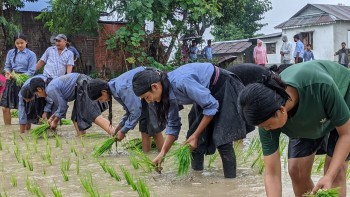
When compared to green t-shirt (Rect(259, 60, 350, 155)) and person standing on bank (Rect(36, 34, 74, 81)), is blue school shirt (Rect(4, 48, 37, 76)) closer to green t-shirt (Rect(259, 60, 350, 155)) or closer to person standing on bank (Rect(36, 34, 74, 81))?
person standing on bank (Rect(36, 34, 74, 81))

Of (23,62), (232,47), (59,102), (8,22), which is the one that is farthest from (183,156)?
(232,47)

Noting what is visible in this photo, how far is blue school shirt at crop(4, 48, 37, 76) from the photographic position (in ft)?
24.7

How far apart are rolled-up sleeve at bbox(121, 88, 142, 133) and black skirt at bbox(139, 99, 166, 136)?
0.20 meters

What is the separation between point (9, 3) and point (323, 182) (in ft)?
43.5

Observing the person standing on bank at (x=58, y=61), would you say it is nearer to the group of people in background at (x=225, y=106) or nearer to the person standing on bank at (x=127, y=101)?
the group of people in background at (x=225, y=106)

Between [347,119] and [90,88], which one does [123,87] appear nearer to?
[90,88]

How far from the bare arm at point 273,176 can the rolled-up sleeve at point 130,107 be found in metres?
2.14

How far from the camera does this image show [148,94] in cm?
364

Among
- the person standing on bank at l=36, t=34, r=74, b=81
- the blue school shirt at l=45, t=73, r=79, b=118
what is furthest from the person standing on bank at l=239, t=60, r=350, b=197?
the person standing on bank at l=36, t=34, r=74, b=81

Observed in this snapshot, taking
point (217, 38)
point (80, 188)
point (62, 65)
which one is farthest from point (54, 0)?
point (217, 38)

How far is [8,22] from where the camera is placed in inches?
557

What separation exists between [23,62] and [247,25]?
31498 mm

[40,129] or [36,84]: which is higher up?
[36,84]

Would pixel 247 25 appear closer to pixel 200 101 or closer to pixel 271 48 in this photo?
pixel 271 48
